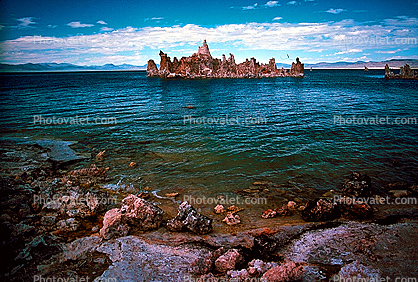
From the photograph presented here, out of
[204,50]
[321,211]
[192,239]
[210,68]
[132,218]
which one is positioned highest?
[204,50]

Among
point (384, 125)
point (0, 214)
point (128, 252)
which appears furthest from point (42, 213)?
point (384, 125)

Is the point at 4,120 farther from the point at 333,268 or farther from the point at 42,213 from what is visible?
the point at 333,268

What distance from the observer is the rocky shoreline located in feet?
21.8

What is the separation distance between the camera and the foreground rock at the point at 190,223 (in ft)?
29.1

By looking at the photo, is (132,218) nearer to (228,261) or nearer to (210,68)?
(228,261)

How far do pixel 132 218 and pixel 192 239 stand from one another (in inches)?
105

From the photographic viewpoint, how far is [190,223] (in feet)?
29.2

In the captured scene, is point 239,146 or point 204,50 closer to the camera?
point 239,146

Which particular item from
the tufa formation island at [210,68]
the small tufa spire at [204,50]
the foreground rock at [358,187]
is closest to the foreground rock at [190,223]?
the foreground rock at [358,187]

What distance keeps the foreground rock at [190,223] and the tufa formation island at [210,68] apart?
14879 cm

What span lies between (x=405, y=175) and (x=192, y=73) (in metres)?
147

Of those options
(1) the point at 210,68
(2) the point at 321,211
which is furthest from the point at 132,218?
(1) the point at 210,68

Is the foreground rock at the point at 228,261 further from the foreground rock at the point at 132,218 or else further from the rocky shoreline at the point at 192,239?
the foreground rock at the point at 132,218

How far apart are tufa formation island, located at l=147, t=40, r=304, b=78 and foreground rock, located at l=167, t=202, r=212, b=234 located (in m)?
149
